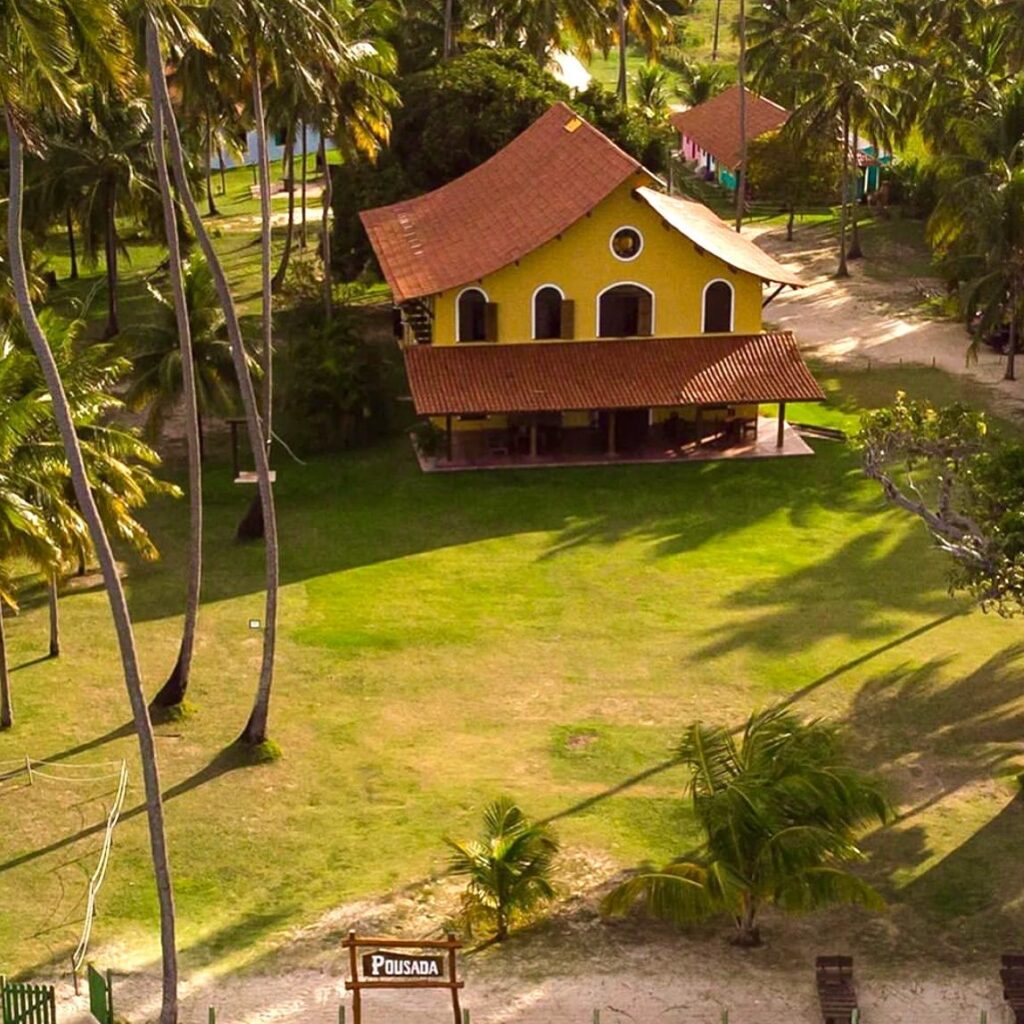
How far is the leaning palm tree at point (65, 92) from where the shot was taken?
72.2 ft

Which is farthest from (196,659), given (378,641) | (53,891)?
(53,891)

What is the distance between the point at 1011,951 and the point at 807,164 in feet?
182

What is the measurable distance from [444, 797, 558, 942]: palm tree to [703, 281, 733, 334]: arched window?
2685 cm

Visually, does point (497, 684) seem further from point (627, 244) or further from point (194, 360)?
point (627, 244)

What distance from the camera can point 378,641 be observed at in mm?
40062

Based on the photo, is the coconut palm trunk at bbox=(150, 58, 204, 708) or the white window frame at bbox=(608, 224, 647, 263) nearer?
the coconut palm trunk at bbox=(150, 58, 204, 708)

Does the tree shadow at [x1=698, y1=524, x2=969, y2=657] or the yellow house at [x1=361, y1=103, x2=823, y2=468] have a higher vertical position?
the yellow house at [x1=361, y1=103, x2=823, y2=468]

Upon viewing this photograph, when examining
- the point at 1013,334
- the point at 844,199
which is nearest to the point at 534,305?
the point at 1013,334

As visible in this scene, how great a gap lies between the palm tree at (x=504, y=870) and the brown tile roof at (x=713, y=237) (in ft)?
87.2

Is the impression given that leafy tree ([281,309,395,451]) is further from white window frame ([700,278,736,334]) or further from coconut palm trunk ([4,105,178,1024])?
coconut palm trunk ([4,105,178,1024])

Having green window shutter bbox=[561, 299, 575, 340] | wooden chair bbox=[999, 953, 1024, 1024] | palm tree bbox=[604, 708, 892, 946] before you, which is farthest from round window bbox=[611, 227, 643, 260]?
wooden chair bbox=[999, 953, 1024, 1024]

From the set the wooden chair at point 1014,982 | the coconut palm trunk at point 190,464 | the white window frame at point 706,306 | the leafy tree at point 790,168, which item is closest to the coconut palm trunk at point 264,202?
the coconut palm trunk at point 190,464

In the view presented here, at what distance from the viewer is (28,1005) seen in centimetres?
2517

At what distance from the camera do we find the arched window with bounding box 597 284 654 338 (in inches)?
2050
